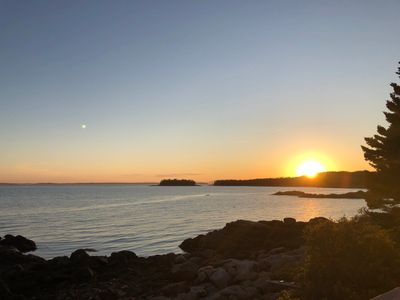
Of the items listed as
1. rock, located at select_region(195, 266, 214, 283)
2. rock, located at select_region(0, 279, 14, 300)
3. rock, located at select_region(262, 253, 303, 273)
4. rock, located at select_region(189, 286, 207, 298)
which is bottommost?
rock, located at select_region(0, 279, 14, 300)

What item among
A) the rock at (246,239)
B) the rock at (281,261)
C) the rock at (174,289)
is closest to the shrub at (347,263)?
the rock at (281,261)

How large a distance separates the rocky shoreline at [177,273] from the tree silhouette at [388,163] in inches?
255

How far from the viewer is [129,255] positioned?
35.4 metres

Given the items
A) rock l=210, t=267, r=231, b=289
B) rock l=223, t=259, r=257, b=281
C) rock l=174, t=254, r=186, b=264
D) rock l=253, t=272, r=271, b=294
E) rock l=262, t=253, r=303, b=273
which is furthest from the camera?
rock l=174, t=254, r=186, b=264

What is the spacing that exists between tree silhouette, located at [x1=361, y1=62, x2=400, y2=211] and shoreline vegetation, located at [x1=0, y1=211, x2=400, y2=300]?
1520 mm

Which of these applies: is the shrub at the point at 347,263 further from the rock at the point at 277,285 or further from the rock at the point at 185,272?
the rock at the point at 185,272

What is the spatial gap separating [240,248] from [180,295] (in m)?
18.0

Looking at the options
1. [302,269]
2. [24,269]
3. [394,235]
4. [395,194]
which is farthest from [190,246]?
[302,269]

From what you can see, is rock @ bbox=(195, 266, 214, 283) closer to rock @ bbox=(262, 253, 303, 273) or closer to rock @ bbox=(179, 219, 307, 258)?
rock @ bbox=(262, 253, 303, 273)

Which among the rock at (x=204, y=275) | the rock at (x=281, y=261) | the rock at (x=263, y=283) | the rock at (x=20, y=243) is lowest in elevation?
the rock at (x=20, y=243)

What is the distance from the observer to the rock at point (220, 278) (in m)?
22.8

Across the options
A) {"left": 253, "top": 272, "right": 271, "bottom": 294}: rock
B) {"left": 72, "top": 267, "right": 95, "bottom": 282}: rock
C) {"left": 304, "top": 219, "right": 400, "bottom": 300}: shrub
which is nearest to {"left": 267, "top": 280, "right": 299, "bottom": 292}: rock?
{"left": 253, "top": 272, "right": 271, "bottom": 294}: rock

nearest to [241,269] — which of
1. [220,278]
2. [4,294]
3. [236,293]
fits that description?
[220,278]

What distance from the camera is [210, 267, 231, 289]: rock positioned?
22783mm
